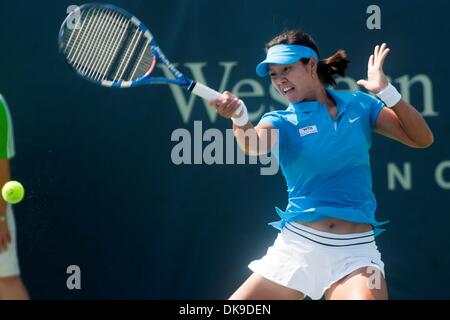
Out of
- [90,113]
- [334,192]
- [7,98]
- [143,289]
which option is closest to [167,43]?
[90,113]

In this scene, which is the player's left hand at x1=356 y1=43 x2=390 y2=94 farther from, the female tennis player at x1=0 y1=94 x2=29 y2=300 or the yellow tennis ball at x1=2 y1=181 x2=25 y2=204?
the female tennis player at x1=0 y1=94 x2=29 y2=300

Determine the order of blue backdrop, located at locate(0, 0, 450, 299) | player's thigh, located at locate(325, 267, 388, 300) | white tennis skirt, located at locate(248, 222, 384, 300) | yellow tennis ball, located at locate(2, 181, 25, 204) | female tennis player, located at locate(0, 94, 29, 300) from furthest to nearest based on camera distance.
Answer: blue backdrop, located at locate(0, 0, 450, 299) < female tennis player, located at locate(0, 94, 29, 300) < yellow tennis ball, located at locate(2, 181, 25, 204) < white tennis skirt, located at locate(248, 222, 384, 300) < player's thigh, located at locate(325, 267, 388, 300)

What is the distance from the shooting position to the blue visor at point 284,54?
357 cm

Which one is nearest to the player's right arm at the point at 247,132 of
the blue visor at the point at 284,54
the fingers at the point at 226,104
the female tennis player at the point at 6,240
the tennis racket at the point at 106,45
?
the fingers at the point at 226,104

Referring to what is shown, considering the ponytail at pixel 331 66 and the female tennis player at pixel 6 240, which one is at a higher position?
the ponytail at pixel 331 66

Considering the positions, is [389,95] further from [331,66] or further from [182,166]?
[182,166]

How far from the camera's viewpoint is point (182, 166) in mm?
4664

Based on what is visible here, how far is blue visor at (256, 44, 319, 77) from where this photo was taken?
357 centimetres

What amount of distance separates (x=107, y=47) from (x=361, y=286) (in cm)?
142

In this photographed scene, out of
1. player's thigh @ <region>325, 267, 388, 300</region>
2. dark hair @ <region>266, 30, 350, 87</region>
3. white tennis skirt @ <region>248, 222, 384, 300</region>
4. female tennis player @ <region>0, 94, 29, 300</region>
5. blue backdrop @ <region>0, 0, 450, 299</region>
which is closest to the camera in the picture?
player's thigh @ <region>325, 267, 388, 300</region>

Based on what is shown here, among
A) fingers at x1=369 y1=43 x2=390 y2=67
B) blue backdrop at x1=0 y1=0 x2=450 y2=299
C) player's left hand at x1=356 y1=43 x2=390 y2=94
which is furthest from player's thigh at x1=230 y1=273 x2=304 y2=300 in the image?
blue backdrop at x1=0 y1=0 x2=450 y2=299

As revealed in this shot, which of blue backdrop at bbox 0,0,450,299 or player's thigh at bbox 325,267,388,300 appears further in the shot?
blue backdrop at bbox 0,0,450,299

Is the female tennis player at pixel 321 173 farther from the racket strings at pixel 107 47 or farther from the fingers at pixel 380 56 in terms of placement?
the racket strings at pixel 107 47

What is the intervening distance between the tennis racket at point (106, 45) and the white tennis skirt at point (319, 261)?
3.00 feet
